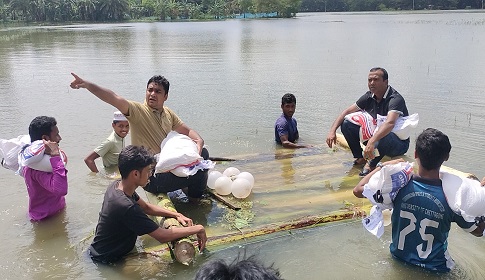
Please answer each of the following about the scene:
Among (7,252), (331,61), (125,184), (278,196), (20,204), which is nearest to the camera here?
(125,184)

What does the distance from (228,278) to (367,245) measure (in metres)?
3.34

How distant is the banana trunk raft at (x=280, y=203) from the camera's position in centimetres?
438

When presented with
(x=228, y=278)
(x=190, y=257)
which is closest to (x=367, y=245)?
(x=190, y=257)

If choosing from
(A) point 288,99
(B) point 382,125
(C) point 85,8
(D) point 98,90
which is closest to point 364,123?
(B) point 382,125

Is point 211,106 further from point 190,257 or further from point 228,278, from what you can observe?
point 228,278

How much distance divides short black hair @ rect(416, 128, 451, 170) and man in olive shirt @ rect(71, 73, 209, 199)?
2.34 meters

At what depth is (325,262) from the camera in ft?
13.2

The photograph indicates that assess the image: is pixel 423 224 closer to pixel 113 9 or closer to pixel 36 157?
pixel 36 157

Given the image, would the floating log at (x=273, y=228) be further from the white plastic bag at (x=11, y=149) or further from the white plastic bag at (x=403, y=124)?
the white plastic bag at (x=11, y=149)

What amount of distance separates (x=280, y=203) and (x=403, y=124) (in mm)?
1953

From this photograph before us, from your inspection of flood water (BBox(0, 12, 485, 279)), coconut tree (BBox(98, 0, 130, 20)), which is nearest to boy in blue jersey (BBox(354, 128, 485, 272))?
flood water (BBox(0, 12, 485, 279))

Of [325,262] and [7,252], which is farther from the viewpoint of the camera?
[7,252]

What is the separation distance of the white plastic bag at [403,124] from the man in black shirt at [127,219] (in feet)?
9.94

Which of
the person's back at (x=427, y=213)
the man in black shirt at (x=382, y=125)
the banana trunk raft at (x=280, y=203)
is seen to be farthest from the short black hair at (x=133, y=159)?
the man in black shirt at (x=382, y=125)
